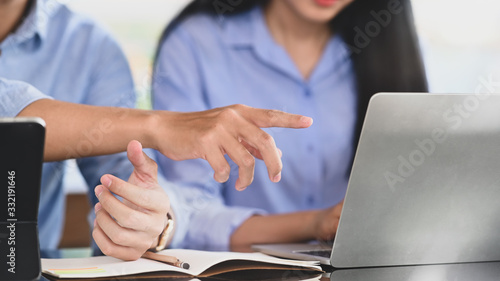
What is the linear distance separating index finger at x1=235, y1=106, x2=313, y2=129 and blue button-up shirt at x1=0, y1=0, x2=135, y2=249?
79cm

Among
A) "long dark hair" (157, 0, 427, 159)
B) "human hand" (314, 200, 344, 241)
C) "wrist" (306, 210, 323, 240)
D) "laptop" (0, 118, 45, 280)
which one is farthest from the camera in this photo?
"long dark hair" (157, 0, 427, 159)

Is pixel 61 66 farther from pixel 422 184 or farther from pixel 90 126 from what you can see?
pixel 422 184

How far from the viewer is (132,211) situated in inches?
37.2

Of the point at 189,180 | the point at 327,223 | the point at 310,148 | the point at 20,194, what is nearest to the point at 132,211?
the point at 20,194

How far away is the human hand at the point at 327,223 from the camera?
132 centimetres

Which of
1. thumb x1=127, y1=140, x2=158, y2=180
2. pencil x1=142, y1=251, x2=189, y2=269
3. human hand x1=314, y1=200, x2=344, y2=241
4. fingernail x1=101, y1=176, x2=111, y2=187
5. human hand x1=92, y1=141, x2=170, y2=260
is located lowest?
human hand x1=314, y1=200, x2=344, y2=241

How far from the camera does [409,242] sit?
3.08 ft

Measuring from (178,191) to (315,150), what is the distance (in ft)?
1.71

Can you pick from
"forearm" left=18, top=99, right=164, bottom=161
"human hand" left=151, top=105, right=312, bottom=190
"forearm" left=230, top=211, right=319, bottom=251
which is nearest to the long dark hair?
"forearm" left=230, top=211, right=319, bottom=251

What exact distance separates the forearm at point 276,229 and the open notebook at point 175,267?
0.47 meters

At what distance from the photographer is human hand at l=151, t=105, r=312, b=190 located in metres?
0.93

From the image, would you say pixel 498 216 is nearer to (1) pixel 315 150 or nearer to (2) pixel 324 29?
(1) pixel 315 150

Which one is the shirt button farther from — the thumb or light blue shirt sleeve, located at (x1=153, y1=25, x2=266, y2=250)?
the thumb

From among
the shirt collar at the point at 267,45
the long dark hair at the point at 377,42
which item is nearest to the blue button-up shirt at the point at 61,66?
the long dark hair at the point at 377,42
